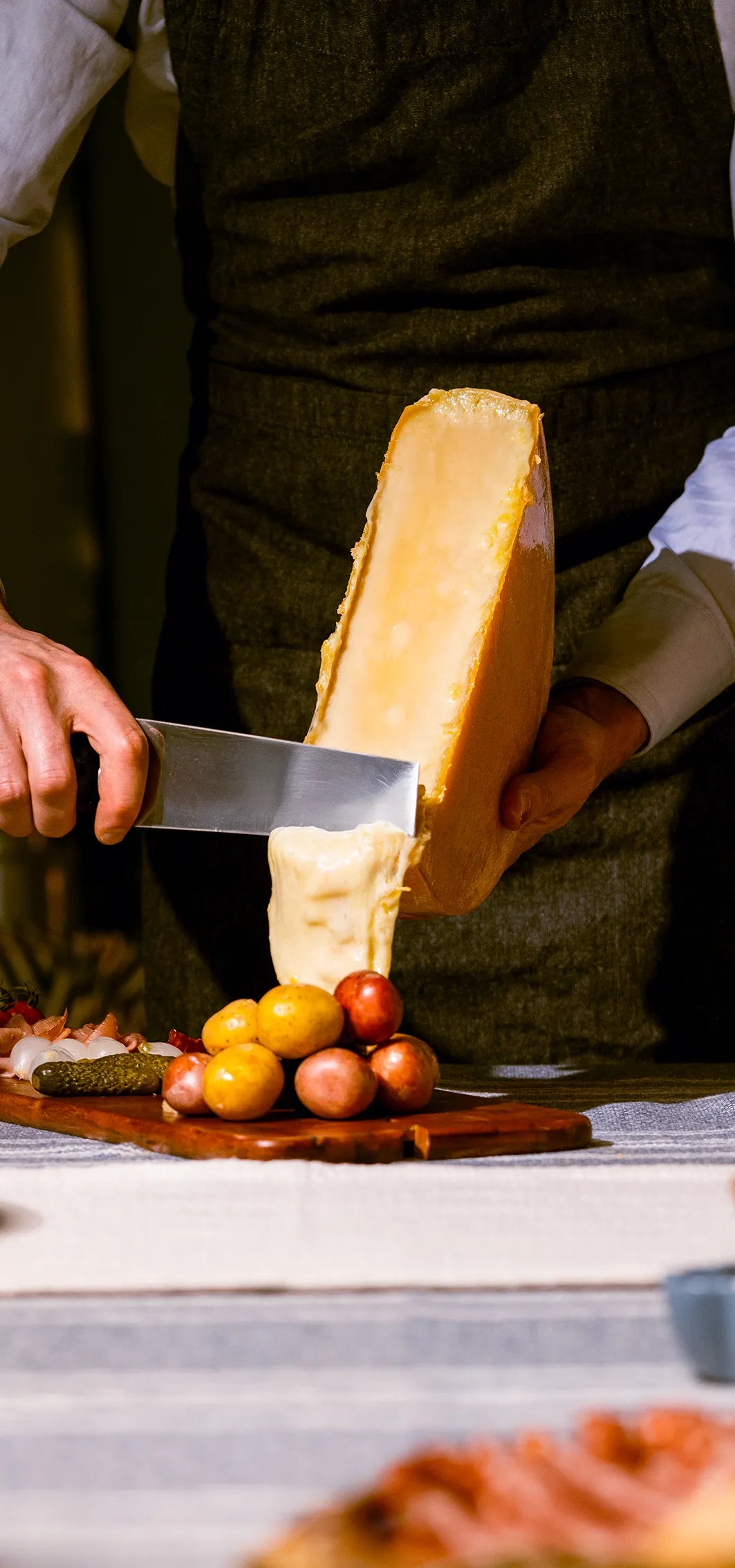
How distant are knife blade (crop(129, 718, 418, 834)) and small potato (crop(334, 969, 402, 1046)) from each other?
172 mm

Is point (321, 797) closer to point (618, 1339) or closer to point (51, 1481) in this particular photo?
point (618, 1339)

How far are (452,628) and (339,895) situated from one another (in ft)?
0.92

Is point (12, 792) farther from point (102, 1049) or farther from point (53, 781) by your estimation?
point (102, 1049)

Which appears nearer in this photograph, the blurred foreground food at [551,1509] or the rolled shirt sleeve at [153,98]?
the blurred foreground food at [551,1509]

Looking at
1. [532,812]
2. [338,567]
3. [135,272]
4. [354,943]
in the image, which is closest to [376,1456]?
[354,943]

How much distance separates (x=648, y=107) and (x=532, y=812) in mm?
952

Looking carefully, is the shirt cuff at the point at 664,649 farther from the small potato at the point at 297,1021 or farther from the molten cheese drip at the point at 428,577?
the small potato at the point at 297,1021

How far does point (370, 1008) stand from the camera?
4.05 ft

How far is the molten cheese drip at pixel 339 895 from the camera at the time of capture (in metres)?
1.32

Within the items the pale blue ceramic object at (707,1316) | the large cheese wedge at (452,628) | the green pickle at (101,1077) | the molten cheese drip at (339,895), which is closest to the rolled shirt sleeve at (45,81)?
the large cheese wedge at (452,628)

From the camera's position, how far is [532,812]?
1.47m

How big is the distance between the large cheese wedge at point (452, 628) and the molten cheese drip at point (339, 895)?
0.10 ft

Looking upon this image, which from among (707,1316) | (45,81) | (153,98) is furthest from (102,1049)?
(153,98)

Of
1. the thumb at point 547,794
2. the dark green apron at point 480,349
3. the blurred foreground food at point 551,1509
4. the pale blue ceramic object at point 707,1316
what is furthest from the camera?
the dark green apron at point 480,349
